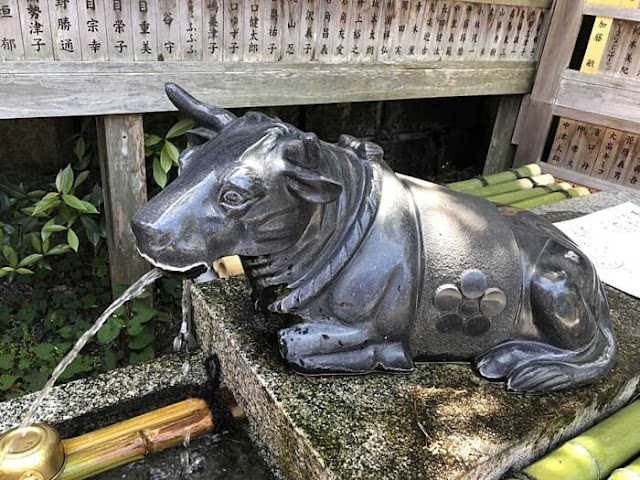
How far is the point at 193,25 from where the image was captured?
3129 millimetres

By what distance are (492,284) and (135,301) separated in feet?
7.89

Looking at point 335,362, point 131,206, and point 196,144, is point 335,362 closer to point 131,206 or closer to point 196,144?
point 196,144

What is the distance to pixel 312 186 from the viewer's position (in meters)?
1.62

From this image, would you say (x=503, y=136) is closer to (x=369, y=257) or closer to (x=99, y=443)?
(x=369, y=257)

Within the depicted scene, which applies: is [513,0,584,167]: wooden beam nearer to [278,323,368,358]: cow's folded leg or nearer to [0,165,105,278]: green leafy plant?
[0,165,105,278]: green leafy plant

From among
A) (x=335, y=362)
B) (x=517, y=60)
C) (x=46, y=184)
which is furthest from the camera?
(x=517, y=60)

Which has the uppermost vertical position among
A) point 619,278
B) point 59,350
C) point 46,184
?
point 619,278

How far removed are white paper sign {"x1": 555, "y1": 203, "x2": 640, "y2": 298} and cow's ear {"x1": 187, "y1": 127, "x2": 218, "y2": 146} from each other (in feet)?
7.53

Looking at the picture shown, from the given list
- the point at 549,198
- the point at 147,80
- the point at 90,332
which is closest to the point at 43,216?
the point at 147,80

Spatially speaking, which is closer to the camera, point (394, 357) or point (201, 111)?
point (201, 111)

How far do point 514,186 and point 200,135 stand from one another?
367 cm

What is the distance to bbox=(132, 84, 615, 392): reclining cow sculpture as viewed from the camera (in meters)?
1.58

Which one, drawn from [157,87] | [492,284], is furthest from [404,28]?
[492,284]

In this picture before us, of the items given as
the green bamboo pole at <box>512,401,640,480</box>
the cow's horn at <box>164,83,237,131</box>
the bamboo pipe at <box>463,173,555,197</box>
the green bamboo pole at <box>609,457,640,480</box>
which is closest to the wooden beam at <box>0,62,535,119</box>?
the bamboo pipe at <box>463,173,555,197</box>
